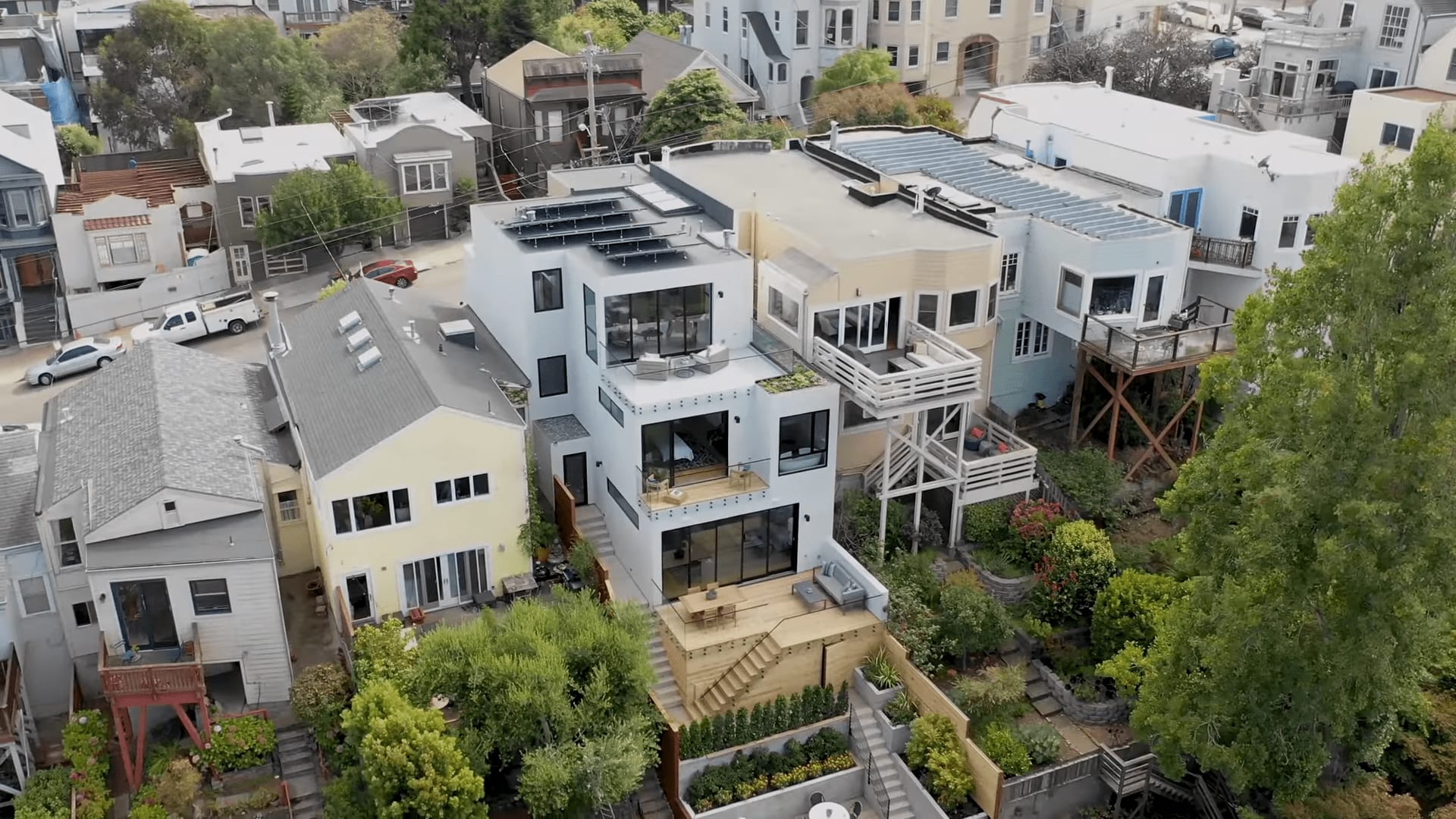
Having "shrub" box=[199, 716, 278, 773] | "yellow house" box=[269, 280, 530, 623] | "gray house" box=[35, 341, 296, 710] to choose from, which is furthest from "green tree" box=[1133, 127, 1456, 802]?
"gray house" box=[35, 341, 296, 710]

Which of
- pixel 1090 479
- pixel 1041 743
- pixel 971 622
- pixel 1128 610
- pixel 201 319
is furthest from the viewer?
pixel 201 319

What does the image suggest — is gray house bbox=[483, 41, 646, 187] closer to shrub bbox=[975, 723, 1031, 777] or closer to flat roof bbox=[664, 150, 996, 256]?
flat roof bbox=[664, 150, 996, 256]

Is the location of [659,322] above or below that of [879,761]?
above

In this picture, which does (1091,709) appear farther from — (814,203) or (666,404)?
(814,203)

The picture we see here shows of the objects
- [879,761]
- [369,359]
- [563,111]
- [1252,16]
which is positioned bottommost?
[879,761]

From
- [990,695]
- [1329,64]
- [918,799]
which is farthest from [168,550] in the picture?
[1329,64]

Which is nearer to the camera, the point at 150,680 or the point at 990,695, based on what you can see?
the point at 150,680

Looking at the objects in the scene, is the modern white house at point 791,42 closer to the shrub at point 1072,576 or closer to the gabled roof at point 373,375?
the gabled roof at point 373,375

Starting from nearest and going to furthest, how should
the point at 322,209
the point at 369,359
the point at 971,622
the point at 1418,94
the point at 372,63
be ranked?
the point at 971,622
the point at 369,359
the point at 322,209
the point at 1418,94
the point at 372,63
